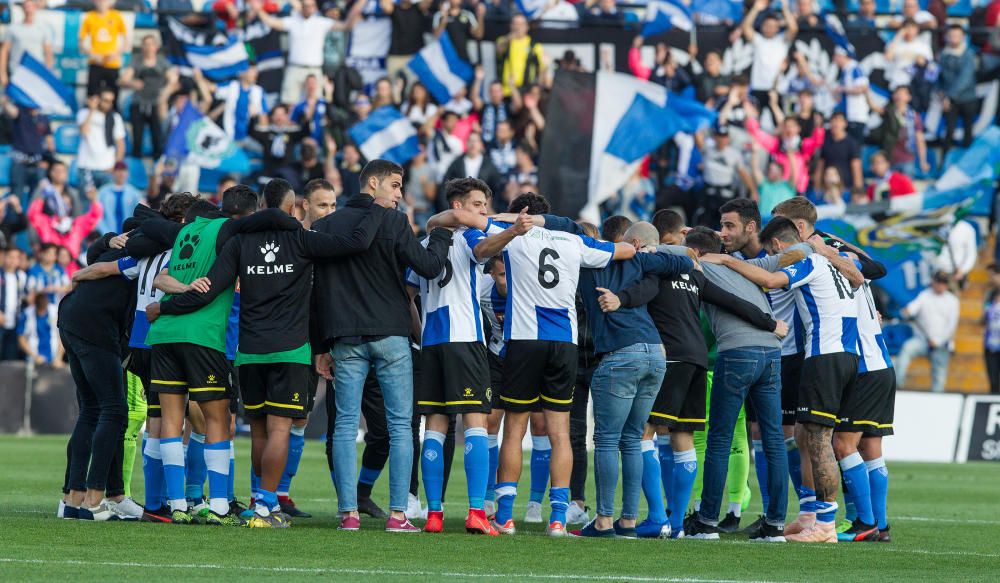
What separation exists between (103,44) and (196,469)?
17.0 metres

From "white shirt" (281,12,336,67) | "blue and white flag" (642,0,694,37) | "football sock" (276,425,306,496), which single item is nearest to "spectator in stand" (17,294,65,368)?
"white shirt" (281,12,336,67)

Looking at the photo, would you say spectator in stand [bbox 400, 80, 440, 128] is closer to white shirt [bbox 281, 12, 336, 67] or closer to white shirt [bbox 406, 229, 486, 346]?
white shirt [bbox 281, 12, 336, 67]

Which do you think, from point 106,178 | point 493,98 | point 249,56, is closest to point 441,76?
point 493,98

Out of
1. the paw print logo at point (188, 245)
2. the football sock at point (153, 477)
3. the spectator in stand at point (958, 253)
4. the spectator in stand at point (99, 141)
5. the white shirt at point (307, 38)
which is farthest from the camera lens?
the white shirt at point (307, 38)

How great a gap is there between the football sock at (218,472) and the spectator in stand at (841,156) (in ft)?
53.1

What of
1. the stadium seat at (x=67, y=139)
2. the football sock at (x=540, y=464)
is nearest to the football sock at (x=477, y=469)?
the football sock at (x=540, y=464)

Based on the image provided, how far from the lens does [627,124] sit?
22781 mm

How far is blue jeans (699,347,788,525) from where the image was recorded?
450 inches

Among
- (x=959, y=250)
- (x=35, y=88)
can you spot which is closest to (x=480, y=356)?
(x=959, y=250)

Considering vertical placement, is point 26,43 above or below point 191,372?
above

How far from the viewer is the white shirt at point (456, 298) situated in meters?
10.9

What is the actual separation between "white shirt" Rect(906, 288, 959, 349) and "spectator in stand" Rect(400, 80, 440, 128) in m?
8.35

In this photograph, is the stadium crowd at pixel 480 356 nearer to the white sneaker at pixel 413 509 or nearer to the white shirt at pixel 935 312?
the white sneaker at pixel 413 509

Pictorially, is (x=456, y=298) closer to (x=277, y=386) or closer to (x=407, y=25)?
(x=277, y=386)
